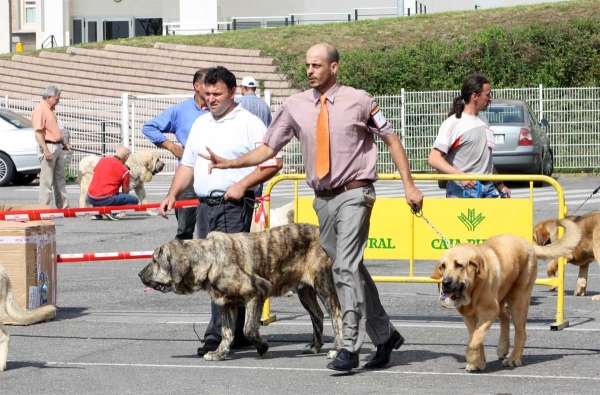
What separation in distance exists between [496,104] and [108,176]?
8.70 metres

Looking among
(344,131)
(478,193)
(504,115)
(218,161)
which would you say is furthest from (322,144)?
(504,115)

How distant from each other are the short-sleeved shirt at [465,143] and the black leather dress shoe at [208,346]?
2.69 metres

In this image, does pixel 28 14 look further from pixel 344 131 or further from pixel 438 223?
pixel 344 131

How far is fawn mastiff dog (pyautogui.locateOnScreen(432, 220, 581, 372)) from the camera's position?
7.38 m

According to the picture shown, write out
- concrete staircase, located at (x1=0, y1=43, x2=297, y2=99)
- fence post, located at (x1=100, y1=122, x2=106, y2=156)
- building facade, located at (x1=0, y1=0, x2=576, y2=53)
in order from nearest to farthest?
1. fence post, located at (x1=100, y1=122, x2=106, y2=156)
2. concrete staircase, located at (x1=0, y1=43, x2=297, y2=99)
3. building facade, located at (x1=0, y1=0, x2=576, y2=53)

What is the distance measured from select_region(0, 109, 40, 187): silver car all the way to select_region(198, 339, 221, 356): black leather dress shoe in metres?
16.5

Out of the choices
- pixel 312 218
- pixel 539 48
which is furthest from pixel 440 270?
pixel 539 48

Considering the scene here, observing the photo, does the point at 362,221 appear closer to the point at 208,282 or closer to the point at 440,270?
the point at 440,270

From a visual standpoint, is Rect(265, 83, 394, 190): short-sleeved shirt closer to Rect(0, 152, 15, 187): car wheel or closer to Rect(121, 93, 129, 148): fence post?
Rect(0, 152, 15, 187): car wheel

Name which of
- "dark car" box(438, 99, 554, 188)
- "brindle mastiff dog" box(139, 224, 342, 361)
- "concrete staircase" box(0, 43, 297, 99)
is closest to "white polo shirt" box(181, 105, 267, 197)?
"brindle mastiff dog" box(139, 224, 342, 361)

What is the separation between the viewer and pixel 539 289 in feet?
39.6

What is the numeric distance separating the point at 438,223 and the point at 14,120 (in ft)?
54.9

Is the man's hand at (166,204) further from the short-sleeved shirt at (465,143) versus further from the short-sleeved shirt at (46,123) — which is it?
the short-sleeved shirt at (46,123)

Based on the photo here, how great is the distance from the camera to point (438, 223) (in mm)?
9648
